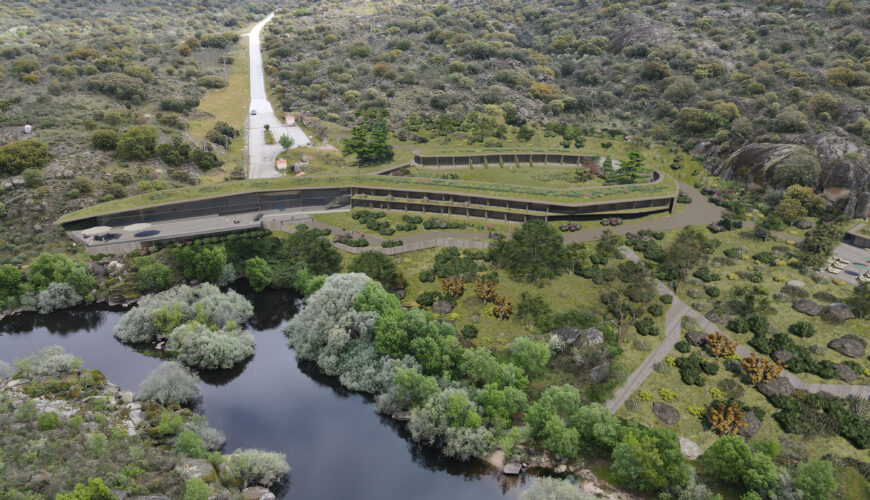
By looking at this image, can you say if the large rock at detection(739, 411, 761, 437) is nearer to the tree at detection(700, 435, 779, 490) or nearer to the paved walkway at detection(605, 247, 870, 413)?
the tree at detection(700, 435, 779, 490)

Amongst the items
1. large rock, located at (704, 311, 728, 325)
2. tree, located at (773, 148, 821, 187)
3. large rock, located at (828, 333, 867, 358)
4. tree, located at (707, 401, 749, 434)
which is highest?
tree, located at (773, 148, 821, 187)

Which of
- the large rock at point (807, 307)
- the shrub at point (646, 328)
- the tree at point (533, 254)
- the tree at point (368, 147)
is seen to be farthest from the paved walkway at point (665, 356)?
the tree at point (368, 147)

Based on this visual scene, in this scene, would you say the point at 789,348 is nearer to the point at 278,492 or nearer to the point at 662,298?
the point at 662,298

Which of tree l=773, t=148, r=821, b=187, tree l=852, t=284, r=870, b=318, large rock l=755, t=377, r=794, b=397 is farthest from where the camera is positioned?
tree l=773, t=148, r=821, b=187

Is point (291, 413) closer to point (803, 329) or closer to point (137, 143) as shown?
point (803, 329)

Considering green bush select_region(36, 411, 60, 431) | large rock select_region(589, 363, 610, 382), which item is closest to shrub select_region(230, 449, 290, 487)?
green bush select_region(36, 411, 60, 431)

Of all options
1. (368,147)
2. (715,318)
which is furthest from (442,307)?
(368,147)

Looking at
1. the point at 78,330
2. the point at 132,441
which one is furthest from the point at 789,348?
the point at 78,330
